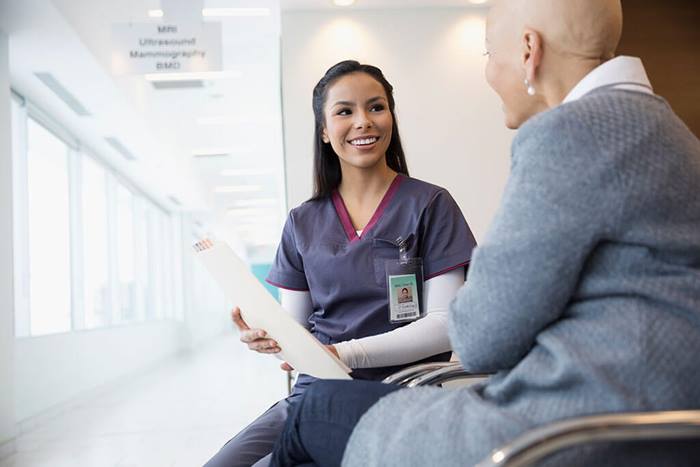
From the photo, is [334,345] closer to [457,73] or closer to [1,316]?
[457,73]

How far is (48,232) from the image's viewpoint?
716 cm

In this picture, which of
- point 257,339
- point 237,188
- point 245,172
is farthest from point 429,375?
point 237,188

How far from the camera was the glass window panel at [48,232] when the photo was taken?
21.8 feet

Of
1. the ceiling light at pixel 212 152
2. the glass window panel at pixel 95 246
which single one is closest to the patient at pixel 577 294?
the glass window panel at pixel 95 246

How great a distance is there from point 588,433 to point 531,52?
1.87 feet

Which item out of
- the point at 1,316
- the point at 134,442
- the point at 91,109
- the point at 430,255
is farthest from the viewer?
the point at 91,109

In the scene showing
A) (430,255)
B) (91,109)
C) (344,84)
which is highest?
(91,109)

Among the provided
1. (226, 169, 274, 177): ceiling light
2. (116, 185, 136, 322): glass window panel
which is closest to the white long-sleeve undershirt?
(116, 185, 136, 322): glass window panel

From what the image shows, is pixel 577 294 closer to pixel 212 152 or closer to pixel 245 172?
pixel 212 152

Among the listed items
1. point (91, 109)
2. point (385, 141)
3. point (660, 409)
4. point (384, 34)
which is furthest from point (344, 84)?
point (91, 109)

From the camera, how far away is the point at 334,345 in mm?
1537

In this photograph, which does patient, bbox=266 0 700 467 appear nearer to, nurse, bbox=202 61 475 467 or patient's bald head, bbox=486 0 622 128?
patient's bald head, bbox=486 0 622 128

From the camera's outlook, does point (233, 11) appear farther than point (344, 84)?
→ Yes

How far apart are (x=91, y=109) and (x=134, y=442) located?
420cm
